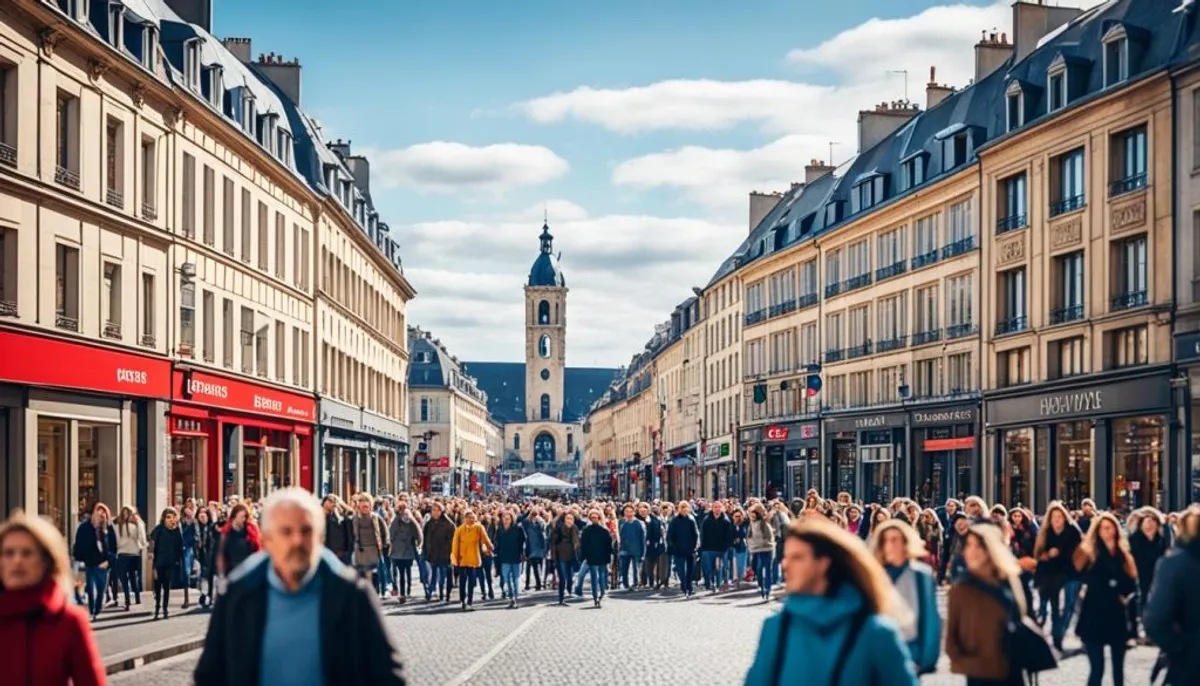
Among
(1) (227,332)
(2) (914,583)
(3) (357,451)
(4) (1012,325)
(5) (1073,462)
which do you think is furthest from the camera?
(3) (357,451)

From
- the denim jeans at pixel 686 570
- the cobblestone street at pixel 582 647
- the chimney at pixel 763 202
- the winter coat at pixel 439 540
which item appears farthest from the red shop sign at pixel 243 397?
the chimney at pixel 763 202

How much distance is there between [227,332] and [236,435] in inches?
106

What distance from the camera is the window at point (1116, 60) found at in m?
37.9

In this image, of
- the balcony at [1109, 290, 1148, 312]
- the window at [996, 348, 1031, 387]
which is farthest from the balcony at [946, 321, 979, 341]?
the balcony at [1109, 290, 1148, 312]

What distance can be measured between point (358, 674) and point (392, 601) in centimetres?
2418

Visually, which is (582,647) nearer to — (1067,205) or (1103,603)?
(1103,603)

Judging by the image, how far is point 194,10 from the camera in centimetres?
4275

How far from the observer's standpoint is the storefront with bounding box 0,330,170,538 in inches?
1022

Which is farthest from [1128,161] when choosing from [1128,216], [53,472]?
[53,472]

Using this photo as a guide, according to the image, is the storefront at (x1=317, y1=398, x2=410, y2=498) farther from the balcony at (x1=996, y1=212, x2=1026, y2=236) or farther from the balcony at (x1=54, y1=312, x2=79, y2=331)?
the balcony at (x1=54, y1=312, x2=79, y2=331)

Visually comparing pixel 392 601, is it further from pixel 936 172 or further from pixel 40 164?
pixel 936 172

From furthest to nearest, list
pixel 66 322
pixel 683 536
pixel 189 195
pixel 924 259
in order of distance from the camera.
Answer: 1. pixel 924 259
2. pixel 189 195
3. pixel 683 536
4. pixel 66 322

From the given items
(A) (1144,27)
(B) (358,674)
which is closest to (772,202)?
(A) (1144,27)

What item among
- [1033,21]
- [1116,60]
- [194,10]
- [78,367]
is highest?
[1033,21]
